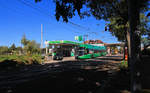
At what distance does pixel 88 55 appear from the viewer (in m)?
32.7

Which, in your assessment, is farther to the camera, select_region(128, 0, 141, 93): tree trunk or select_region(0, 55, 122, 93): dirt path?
select_region(0, 55, 122, 93): dirt path

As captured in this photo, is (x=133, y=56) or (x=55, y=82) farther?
(x=55, y=82)

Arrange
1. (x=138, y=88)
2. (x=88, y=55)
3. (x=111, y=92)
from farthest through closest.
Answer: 1. (x=88, y=55)
2. (x=111, y=92)
3. (x=138, y=88)

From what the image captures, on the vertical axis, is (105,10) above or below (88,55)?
above

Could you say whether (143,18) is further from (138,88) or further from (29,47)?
(29,47)

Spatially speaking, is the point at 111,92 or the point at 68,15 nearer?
the point at 111,92

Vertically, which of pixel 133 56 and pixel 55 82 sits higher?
pixel 133 56

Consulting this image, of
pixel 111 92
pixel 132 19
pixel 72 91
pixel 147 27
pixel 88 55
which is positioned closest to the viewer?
pixel 132 19

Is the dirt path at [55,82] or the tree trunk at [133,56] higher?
the tree trunk at [133,56]

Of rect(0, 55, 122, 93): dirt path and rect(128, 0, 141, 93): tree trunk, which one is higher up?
rect(128, 0, 141, 93): tree trunk

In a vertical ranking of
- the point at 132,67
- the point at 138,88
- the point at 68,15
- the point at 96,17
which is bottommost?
the point at 138,88

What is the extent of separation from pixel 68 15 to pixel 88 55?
26.5 metres

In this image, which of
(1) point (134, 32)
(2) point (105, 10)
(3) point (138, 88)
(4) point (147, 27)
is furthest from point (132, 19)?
(4) point (147, 27)

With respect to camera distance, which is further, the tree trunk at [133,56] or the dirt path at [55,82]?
the dirt path at [55,82]
